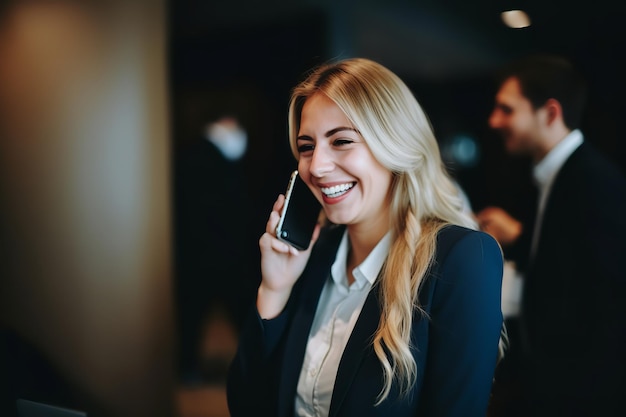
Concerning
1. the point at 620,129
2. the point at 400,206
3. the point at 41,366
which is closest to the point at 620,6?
the point at 620,129

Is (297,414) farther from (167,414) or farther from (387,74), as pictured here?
(167,414)

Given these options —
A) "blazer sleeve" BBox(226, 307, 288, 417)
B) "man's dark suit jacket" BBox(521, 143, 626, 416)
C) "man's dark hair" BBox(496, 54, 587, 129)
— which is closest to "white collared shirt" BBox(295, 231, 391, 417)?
"blazer sleeve" BBox(226, 307, 288, 417)

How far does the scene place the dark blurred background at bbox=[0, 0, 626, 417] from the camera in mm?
2059

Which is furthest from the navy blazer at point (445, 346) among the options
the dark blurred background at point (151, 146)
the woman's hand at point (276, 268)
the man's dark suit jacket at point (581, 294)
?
the dark blurred background at point (151, 146)

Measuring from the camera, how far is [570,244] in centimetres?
156

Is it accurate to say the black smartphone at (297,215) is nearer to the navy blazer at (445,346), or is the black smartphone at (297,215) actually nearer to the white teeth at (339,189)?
the white teeth at (339,189)

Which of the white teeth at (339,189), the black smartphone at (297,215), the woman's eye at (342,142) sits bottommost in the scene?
the black smartphone at (297,215)

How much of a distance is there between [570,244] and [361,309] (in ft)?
2.15

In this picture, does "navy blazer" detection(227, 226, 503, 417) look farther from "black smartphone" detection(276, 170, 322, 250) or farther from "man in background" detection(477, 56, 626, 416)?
"man in background" detection(477, 56, 626, 416)

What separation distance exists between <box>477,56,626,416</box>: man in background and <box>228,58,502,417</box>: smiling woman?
1.17ft

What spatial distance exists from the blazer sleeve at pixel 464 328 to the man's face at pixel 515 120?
65 cm

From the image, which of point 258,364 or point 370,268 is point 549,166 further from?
point 258,364

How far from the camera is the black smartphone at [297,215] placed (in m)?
1.46

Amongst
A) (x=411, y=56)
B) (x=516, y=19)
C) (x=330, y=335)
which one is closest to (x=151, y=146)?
(x=411, y=56)
